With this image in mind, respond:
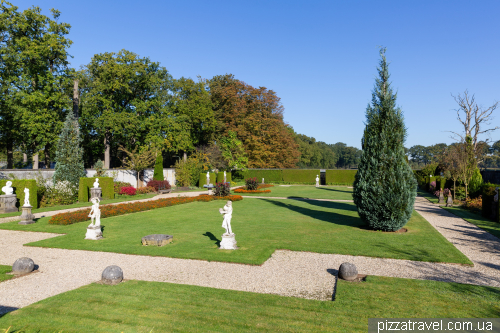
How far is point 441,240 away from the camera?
1045 centimetres

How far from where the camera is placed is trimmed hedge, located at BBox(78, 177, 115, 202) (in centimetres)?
2106

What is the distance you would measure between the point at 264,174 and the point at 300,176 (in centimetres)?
507

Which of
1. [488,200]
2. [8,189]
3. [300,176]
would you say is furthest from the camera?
[300,176]

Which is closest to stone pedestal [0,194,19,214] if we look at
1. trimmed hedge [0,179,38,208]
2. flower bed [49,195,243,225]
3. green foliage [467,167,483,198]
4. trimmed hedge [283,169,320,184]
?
trimmed hedge [0,179,38,208]

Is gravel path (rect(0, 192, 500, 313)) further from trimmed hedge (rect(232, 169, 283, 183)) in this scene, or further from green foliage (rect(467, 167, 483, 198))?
trimmed hedge (rect(232, 169, 283, 183))

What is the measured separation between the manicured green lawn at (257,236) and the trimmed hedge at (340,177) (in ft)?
86.0

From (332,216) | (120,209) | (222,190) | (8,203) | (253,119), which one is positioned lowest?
(332,216)

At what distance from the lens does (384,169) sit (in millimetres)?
11516

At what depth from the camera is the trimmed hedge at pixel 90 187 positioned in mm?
21062

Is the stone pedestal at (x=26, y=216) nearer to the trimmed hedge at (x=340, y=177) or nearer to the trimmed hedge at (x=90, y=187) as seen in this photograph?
the trimmed hedge at (x=90, y=187)

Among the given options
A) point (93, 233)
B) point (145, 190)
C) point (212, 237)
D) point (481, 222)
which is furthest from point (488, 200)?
point (145, 190)

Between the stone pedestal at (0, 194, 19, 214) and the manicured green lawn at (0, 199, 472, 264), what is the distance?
3.93 metres

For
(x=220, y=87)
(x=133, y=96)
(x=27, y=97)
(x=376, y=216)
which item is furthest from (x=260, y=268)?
(x=220, y=87)

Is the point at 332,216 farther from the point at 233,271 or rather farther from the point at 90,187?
the point at 90,187
